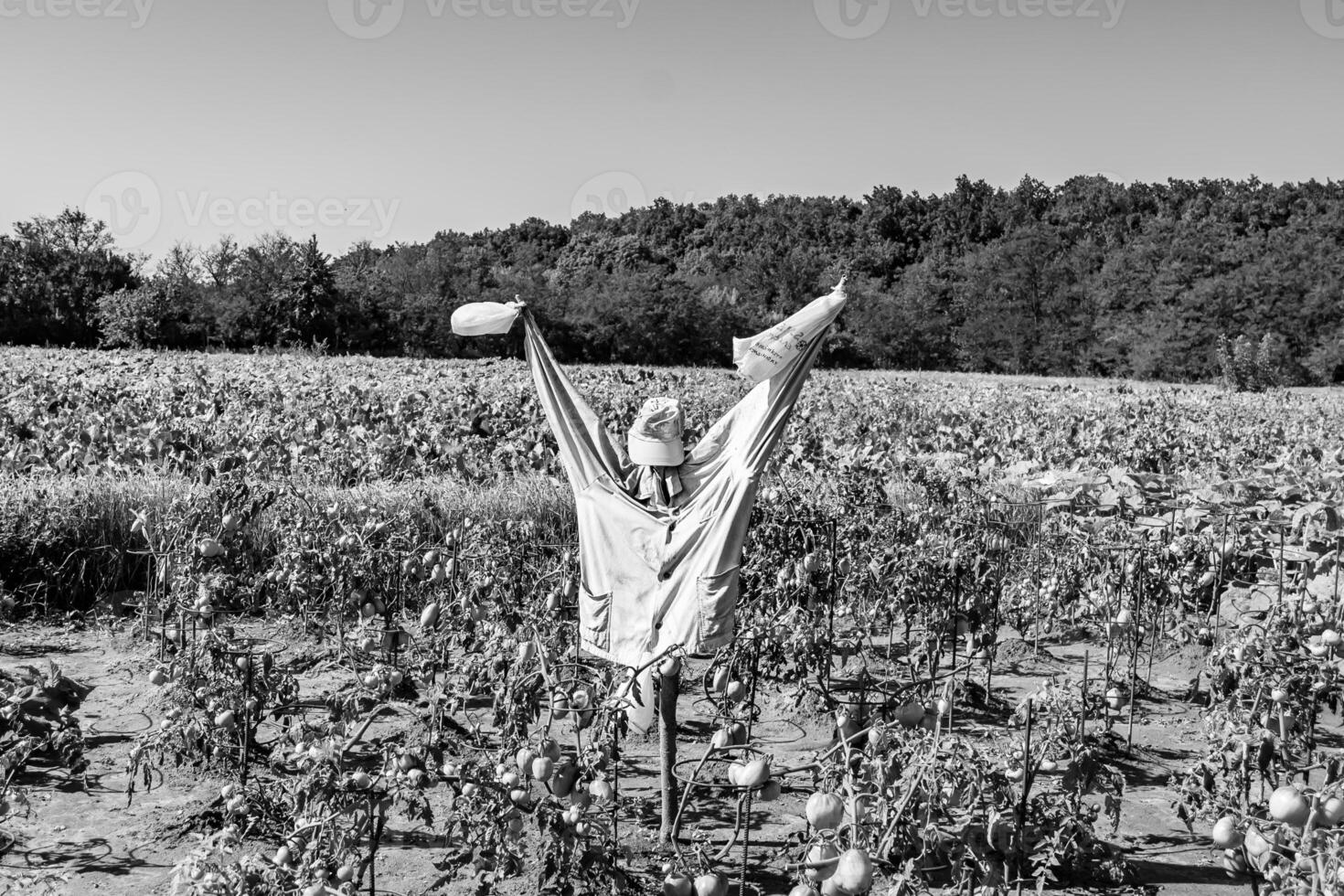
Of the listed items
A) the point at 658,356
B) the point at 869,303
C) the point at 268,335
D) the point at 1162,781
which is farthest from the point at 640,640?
the point at 869,303

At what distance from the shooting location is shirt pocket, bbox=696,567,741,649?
429 cm

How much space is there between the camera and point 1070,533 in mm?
7969

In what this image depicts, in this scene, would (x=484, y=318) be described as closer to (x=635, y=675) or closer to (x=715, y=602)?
(x=715, y=602)

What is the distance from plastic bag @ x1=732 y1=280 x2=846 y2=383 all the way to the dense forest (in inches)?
1245

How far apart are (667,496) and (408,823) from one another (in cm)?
181

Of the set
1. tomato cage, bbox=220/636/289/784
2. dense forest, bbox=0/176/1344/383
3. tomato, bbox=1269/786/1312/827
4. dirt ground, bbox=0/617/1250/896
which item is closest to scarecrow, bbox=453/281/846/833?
dirt ground, bbox=0/617/1250/896

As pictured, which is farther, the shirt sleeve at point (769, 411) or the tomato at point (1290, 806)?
the shirt sleeve at point (769, 411)

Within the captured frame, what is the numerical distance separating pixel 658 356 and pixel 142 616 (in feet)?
121

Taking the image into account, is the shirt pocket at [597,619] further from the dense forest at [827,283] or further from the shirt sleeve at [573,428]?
the dense forest at [827,283]

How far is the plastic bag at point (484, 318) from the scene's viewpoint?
4348 mm

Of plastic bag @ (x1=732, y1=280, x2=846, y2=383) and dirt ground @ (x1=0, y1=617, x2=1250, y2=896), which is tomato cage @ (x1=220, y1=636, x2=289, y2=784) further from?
plastic bag @ (x1=732, y1=280, x2=846, y2=383)

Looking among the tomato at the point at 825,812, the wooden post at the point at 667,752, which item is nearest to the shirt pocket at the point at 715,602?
the wooden post at the point at 667,752

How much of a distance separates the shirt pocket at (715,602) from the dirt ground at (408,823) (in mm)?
513

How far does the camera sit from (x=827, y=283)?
204ft
